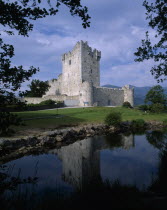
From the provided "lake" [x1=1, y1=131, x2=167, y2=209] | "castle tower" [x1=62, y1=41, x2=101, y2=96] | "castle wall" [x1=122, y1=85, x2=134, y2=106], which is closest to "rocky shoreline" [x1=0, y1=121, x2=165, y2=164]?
"lake" [x1=1, y1=131, x2=167, y2=209]

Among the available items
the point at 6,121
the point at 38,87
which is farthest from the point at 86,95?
the point at 6,121

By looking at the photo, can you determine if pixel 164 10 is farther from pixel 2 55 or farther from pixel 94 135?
pixel 94 135

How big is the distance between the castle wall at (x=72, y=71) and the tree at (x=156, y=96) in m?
20.1

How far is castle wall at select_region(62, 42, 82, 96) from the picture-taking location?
161 feet

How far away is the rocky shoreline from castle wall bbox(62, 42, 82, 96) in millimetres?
31411

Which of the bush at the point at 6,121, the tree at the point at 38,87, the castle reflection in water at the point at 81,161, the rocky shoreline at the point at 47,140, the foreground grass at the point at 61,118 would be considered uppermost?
the tree at the point at 38,87

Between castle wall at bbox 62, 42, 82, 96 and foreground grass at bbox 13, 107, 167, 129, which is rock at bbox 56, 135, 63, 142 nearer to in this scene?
foreground grass at bbox 13, 107, 167, 129

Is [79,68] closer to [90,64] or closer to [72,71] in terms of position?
[72,71]

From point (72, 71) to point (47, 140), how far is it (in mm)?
41586

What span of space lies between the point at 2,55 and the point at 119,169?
6.95 metres

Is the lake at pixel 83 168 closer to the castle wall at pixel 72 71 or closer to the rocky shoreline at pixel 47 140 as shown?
the rocky shoreline at pixel 47 140

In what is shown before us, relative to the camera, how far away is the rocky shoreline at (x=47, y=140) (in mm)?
9863

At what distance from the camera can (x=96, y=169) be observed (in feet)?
26.2

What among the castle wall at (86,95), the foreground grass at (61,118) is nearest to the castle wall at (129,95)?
the castle wall at (86,95)
